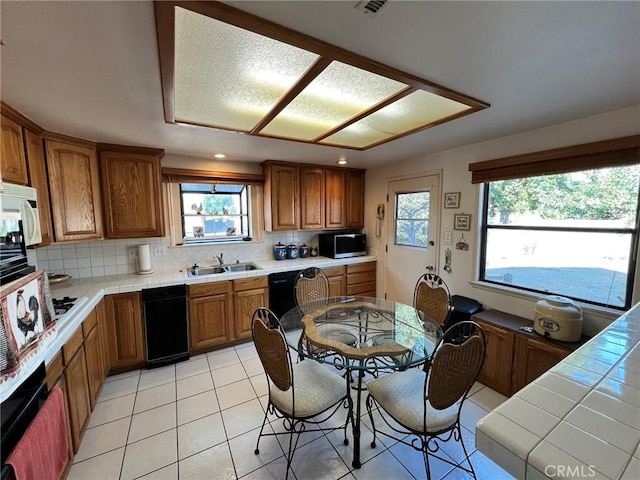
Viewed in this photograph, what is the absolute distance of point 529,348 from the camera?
2094mm

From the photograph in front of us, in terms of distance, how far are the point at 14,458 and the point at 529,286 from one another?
349cm

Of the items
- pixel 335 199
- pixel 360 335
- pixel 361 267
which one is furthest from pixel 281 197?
pixel 360 335

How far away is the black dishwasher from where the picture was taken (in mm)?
2682

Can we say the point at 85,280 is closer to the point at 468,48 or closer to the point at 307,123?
the point at 307,123

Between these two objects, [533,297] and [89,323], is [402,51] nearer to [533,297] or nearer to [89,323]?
[533,297]

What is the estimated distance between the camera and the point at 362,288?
164 inches

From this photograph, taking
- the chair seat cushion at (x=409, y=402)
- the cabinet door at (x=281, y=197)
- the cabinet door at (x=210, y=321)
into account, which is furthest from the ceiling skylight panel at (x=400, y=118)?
the cabinet door at (x=210, y=321)

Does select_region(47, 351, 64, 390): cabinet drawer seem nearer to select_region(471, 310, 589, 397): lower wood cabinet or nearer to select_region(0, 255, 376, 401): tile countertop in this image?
select_region(0, 255, 376, 401): tile countertop

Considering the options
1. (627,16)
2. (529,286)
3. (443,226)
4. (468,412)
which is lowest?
(468,412)

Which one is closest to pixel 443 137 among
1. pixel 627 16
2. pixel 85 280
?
pixel 627 16

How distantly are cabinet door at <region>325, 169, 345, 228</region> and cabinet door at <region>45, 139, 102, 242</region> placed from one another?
8.83 feet

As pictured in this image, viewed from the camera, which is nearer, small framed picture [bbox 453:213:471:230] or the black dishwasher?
the black dishwasher

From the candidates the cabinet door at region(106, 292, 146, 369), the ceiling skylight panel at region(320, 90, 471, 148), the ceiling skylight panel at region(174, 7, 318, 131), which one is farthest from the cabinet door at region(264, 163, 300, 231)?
the cabinet door at region(106, 292, 146, 369)

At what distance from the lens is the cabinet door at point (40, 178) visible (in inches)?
75.9
